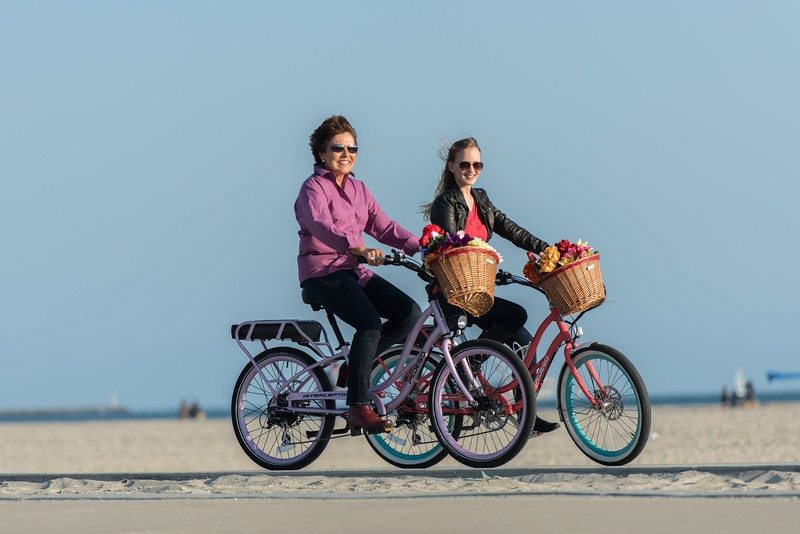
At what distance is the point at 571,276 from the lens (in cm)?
730

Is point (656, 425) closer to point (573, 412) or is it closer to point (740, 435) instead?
point (740, 435)

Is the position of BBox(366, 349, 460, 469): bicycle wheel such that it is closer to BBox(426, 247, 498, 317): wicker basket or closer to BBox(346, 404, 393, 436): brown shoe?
BBox(346, 404, 393, 436): brown shoe

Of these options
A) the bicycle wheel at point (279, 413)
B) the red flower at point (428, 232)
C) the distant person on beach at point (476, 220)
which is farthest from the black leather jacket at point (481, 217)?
the bicycle wheel at point (279, 413)

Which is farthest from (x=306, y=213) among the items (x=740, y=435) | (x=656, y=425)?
(x=656, y=425)

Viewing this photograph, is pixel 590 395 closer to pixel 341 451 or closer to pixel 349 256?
pixel 349 256

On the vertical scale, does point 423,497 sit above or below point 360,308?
below

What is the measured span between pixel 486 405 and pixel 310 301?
3.98ft

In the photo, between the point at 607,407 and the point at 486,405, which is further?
the point at 486,405

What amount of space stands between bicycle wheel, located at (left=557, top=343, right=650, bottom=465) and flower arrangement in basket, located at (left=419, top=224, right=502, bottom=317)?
63 centimetres

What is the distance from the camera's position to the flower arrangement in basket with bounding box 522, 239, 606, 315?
7309mm

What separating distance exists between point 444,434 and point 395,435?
2.46 feet

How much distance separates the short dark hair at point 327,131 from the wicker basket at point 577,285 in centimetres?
147

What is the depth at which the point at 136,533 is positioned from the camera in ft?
17.5

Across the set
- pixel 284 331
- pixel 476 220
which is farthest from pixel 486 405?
pixel 284 331
